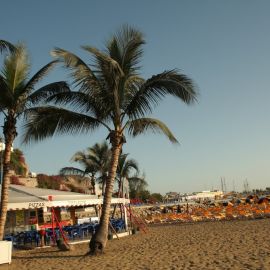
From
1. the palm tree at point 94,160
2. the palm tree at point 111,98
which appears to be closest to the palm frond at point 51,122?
the palm tree at point 111,98

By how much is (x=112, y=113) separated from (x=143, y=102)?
1092mm

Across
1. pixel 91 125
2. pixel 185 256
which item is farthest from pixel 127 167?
pixel 185 256

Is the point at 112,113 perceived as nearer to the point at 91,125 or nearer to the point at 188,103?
the point at 91,125

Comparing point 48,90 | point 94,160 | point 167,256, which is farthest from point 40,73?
point 94,160

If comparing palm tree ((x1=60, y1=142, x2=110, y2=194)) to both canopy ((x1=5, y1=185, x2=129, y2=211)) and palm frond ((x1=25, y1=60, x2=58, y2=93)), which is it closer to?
canopy ((x1=5, y1=185, x2=129, y2=211))

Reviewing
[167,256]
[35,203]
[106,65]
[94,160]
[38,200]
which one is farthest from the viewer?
[94,160]

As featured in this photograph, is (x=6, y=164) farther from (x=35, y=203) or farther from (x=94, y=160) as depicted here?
(x=94, y=160)

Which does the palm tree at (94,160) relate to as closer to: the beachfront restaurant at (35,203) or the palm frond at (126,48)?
the beachfront restaurant at (35,203)

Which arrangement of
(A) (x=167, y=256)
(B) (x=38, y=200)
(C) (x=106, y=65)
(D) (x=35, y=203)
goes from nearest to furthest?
1. (A) (x=167, y=256)
2. (C) (x=106, y=65)
3. (D) (x=35, y=203)
4. (B) (x=38, y=200)

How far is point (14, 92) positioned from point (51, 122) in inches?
58.2

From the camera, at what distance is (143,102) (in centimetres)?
1235

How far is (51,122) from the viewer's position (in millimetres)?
12570

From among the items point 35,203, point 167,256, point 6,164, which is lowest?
point 167,256

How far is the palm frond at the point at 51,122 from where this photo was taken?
1229cm
